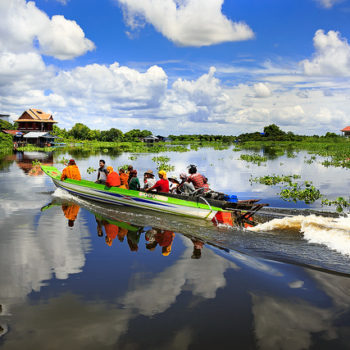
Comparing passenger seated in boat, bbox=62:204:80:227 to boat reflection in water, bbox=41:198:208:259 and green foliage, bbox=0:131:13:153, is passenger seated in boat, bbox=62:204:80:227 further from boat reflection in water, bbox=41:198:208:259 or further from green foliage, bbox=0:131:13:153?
green foliage, bbox=0:131:13:153

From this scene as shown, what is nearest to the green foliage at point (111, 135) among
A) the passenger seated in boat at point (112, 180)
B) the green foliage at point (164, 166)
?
the green foliage at point (164, 166)

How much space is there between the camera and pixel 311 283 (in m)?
6.45

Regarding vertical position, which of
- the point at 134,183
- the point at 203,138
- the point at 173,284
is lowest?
the point at 173,284

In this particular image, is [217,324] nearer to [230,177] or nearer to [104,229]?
[104,229]

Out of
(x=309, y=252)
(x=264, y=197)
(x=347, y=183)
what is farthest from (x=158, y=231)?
(x=347, y=183)

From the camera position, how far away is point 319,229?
964cm

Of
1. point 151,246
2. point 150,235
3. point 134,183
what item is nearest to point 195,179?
point 134,183

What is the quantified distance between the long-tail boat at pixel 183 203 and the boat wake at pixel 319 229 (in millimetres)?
761

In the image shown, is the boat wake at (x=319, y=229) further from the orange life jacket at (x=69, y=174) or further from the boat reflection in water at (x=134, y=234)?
the orange life jacket at (x=69, y=174)

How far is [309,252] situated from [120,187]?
8.18 metres

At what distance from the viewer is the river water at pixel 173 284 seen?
4844 mm

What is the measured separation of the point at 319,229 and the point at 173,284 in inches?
221

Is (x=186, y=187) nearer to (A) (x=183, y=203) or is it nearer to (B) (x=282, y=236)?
(A) (x=183, y=203)

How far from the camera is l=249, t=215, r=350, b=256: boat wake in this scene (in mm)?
8703
